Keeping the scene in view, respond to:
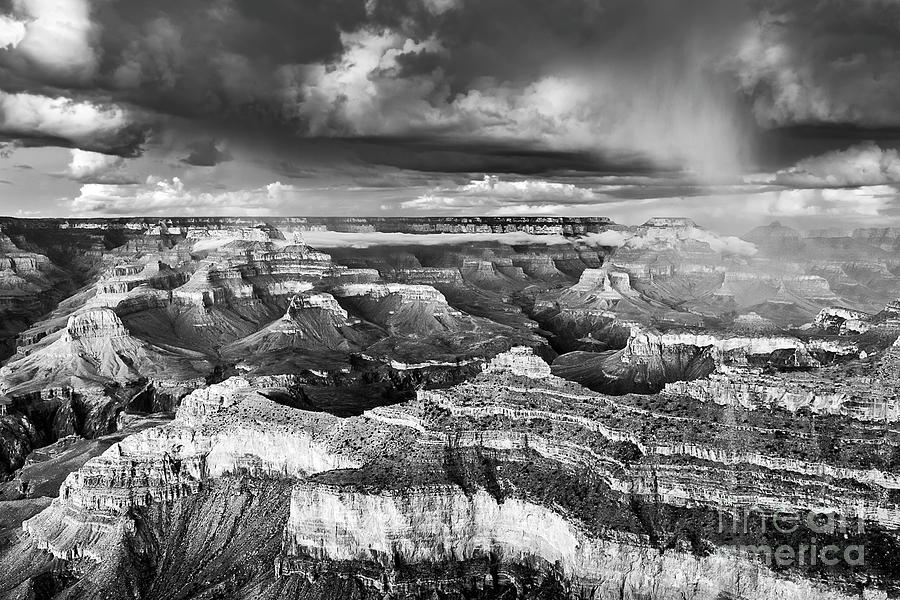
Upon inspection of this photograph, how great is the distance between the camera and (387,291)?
623 ft

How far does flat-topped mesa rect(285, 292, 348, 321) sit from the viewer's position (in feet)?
552

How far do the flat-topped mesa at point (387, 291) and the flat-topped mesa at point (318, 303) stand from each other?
13.1m

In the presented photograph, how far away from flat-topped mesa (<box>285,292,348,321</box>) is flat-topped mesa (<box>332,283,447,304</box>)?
13070mm

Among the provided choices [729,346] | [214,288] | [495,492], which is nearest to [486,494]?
[495,492]

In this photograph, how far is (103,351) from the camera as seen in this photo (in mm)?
136875

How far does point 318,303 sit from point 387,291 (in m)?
22.9

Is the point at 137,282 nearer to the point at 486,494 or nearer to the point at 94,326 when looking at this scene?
the point at 94,326

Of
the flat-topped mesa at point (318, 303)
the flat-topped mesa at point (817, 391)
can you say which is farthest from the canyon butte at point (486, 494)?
the flat-topped mesa at point (318, 303)

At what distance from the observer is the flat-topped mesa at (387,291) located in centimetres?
18100

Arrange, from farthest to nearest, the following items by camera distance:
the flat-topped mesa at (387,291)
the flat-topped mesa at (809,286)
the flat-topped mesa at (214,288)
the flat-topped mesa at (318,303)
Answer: the flat-topped mesa at (387,291) < the flat-topped mesa at (809,286) < the flat-topped mesa at (214,288) < the flat-topped mesa at (318,303)

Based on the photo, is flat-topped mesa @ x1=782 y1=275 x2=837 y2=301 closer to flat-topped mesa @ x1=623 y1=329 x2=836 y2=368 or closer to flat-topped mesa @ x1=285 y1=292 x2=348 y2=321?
flat-topped mesa @ x1=623 y1=329 x2=836 y2=368

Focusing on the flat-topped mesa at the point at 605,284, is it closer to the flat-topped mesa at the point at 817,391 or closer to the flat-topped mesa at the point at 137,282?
the flat-topped mesa at the point at 137,282

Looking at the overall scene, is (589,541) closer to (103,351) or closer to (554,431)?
(554,431)

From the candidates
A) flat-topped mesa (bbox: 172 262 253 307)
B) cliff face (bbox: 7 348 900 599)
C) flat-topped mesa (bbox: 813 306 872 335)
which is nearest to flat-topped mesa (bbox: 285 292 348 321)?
flat-topped mesa (bbox: 172 262 253 307)
